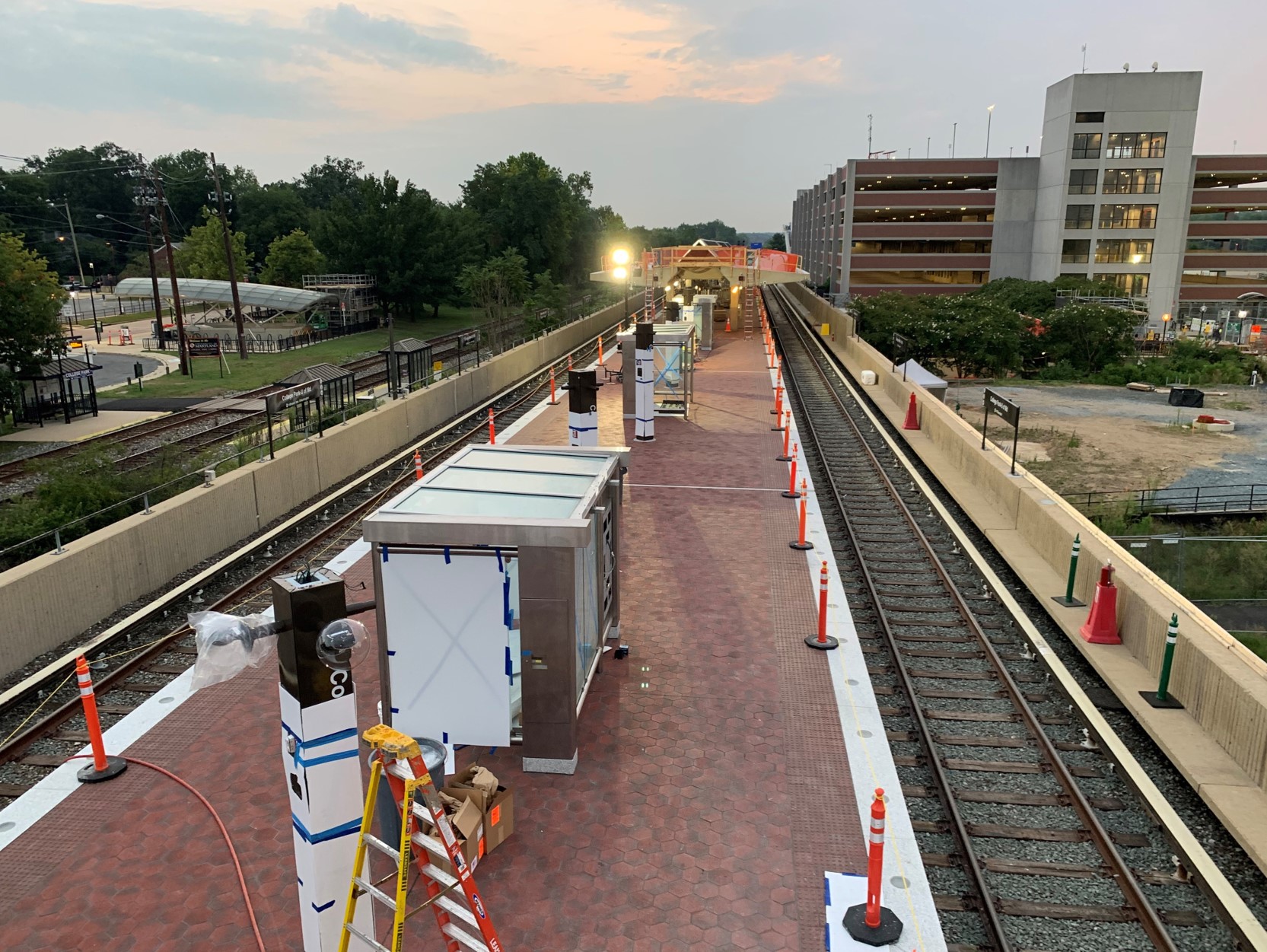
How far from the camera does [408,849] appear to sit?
484cm

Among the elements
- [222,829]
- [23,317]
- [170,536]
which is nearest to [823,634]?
[222,829]

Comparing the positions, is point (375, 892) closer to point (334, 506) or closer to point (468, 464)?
point (468, 464)

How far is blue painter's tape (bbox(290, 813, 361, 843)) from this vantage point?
17.3 ft

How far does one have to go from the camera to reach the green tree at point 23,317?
25.7m

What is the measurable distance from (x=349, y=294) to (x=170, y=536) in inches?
2000

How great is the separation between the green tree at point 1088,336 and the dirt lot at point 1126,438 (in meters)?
4.36

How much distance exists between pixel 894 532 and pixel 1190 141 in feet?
247

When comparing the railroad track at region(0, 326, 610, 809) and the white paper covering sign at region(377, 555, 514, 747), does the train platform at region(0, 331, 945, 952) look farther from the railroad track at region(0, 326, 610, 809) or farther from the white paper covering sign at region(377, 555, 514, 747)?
the white paper covering sign at region(377, 555, 514, 747)

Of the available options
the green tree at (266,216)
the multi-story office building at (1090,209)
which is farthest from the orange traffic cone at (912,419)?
the green tree at (266,216)

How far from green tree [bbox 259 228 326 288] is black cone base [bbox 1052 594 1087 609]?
68.8 metres

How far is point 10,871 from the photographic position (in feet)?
21.8

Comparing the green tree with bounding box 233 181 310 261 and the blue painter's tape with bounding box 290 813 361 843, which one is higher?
the green tree with bounding box 233 181 310 261

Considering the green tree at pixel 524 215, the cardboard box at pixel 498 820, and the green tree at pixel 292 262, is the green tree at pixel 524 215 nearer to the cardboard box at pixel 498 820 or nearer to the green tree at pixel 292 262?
the green tree at pixel 292 262

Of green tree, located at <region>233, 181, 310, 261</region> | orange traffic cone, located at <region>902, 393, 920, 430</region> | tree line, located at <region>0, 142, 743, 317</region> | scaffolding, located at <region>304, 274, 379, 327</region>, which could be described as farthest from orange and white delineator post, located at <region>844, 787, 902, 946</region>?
green tree, located at <region>233, 181, 310, 261</region>
